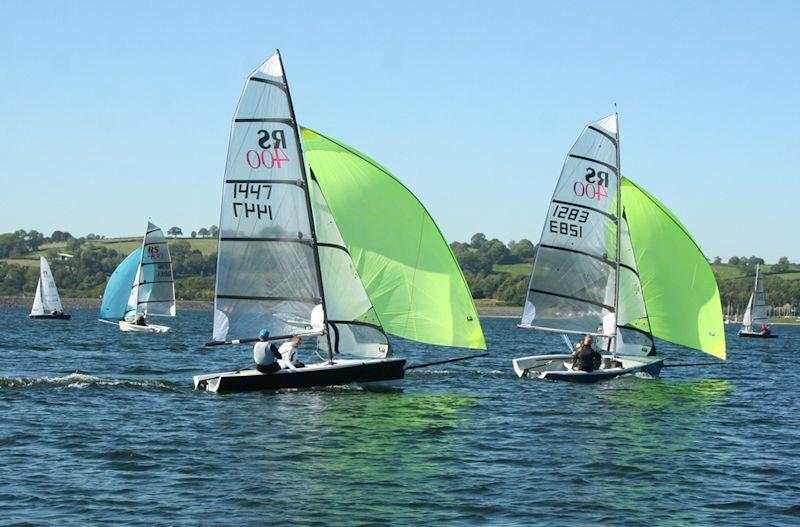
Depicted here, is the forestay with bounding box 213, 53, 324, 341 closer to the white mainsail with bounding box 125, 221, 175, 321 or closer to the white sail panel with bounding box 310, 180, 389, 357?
the white sail panel with bounding box 310, 180, 389, 357

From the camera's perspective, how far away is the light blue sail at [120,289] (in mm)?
84562

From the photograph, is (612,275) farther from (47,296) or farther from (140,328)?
(47,296)

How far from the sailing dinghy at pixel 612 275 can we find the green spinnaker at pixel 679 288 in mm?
35

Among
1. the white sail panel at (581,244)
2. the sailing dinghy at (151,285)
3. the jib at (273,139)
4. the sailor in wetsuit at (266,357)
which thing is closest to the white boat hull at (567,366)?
the white sail panel at (581,244)

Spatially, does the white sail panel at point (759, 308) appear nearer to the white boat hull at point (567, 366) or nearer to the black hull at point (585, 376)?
the white boat hull at point (567, 366)

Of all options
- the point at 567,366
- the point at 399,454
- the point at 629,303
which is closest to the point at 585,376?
the point at 567,366

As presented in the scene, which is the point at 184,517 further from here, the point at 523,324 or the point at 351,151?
the point at 523,324

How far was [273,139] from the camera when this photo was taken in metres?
30.4

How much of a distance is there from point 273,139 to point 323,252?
355 centimetres

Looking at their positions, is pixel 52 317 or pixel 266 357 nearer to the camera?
pixel 266 357

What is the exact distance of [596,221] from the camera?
36.6m

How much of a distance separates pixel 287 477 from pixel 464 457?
13.6 feet

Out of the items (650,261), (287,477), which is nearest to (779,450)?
(287,477)

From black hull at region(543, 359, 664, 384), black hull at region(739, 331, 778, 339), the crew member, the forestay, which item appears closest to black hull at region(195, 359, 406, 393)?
the crew member
